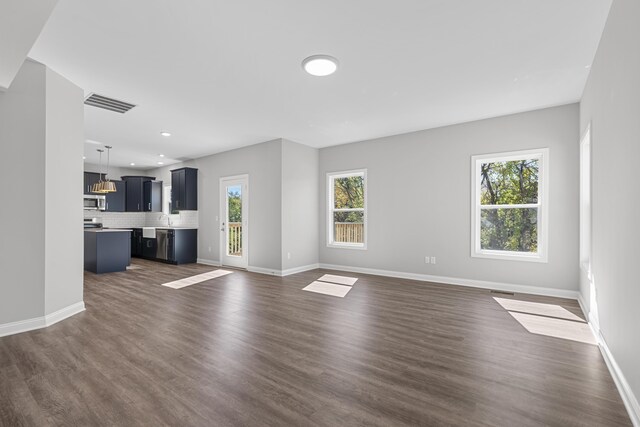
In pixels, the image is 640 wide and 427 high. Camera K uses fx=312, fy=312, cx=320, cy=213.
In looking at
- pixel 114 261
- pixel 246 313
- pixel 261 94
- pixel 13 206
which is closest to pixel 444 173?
pixel 261 94

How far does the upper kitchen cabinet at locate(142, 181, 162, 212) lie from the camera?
356 inches

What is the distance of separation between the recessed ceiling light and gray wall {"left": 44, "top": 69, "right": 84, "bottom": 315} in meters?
2.68

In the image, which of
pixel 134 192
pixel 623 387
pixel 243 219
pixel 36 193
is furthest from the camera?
pixel 134 192

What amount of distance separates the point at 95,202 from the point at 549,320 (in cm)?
1038

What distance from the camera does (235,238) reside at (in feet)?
23.2

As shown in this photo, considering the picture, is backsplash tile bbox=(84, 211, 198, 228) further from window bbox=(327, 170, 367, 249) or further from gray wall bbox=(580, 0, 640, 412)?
gray wall bbox=(580, 0, 640, 412)

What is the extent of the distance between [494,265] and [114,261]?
713cm

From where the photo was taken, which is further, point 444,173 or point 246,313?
point 444,173

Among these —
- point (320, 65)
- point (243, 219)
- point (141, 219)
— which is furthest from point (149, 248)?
point (320, 65)

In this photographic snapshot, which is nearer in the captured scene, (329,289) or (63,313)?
(63,313)

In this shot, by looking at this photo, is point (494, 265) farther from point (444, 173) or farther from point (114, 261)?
point (114, 261)

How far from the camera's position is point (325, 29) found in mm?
2594

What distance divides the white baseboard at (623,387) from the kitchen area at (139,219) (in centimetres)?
748

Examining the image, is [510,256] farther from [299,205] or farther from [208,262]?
[208,262]
